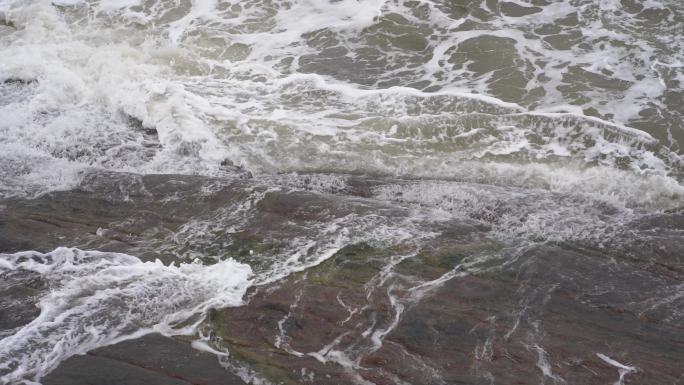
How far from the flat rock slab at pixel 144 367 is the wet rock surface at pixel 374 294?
13 millimetres

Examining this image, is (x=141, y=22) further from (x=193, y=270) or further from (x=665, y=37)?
(x=665, y=37)

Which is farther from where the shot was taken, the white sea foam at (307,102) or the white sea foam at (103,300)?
the white sea foam at (307,102)

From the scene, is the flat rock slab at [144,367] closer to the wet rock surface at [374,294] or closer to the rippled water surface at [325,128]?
the wet rock surface at [374,294]

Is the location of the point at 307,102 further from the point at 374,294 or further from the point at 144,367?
the point at 144,367

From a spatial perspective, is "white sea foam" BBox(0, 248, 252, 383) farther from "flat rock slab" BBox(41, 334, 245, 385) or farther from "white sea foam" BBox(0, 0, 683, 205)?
"white sea foam" BBox(0, 0, 683, 205)

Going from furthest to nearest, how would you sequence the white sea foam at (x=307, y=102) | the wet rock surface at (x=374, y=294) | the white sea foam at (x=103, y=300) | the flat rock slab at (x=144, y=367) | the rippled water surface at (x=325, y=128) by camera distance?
the white sea foam at (x=307, y=102), the rippled water surface at (x=325, y=128), the white sea foam at (x=103, y=300), the wet rock surface at (x=374, y=294), the flat rock slab at (x=144, y=367)

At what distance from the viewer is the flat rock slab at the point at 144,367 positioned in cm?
462

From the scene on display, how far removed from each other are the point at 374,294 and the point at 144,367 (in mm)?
1936

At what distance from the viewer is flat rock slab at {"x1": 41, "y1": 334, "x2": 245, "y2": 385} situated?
462 cm

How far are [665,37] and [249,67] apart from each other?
291 inches

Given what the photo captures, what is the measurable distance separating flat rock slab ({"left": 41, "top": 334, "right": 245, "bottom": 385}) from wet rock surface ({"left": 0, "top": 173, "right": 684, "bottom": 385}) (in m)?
0.01

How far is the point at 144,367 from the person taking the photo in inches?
186

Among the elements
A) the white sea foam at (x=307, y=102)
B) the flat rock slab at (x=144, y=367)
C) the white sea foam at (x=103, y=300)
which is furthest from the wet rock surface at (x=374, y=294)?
the white sea foam at (x=307, y=102)

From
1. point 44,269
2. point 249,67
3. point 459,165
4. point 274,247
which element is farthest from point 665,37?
point 44,269
